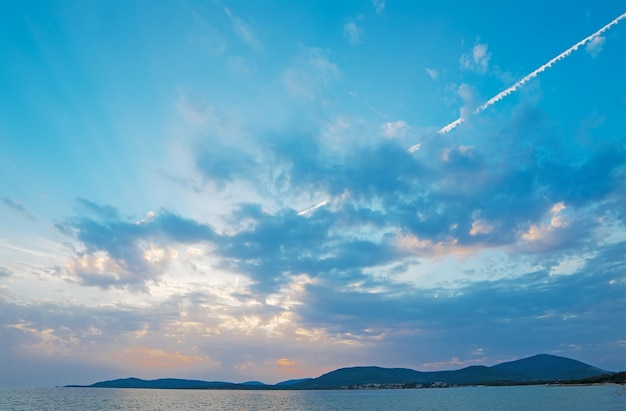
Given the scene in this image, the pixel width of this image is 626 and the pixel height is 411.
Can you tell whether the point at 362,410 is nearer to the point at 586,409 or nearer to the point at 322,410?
the point at 322,410

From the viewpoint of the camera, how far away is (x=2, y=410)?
5290 inches

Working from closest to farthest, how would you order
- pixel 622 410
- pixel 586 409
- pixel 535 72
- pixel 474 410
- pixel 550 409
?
pixel 535 72, pixel 622 410, pixel 586 409, pixel 550 409, pixel 474 410

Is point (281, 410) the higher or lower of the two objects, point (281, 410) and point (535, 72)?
the lower

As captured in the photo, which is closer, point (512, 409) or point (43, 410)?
point (512, 409)

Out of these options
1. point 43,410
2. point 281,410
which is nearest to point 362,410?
point 281,410

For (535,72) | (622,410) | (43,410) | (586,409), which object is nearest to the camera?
(535,72)

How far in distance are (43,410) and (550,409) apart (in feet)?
502

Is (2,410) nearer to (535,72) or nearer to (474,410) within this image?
(474,410)

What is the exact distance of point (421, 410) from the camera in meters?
133

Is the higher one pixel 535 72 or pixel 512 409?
pixel 535 72

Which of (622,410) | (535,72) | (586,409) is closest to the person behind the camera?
(535,72)

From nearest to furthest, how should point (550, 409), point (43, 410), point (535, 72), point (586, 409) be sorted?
point (535, 72) < point (586, 409) < point (550, 409) < point (43, 410)

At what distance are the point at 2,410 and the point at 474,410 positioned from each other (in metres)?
144

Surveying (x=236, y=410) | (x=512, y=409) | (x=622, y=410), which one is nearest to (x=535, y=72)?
(x=622, y=410)
